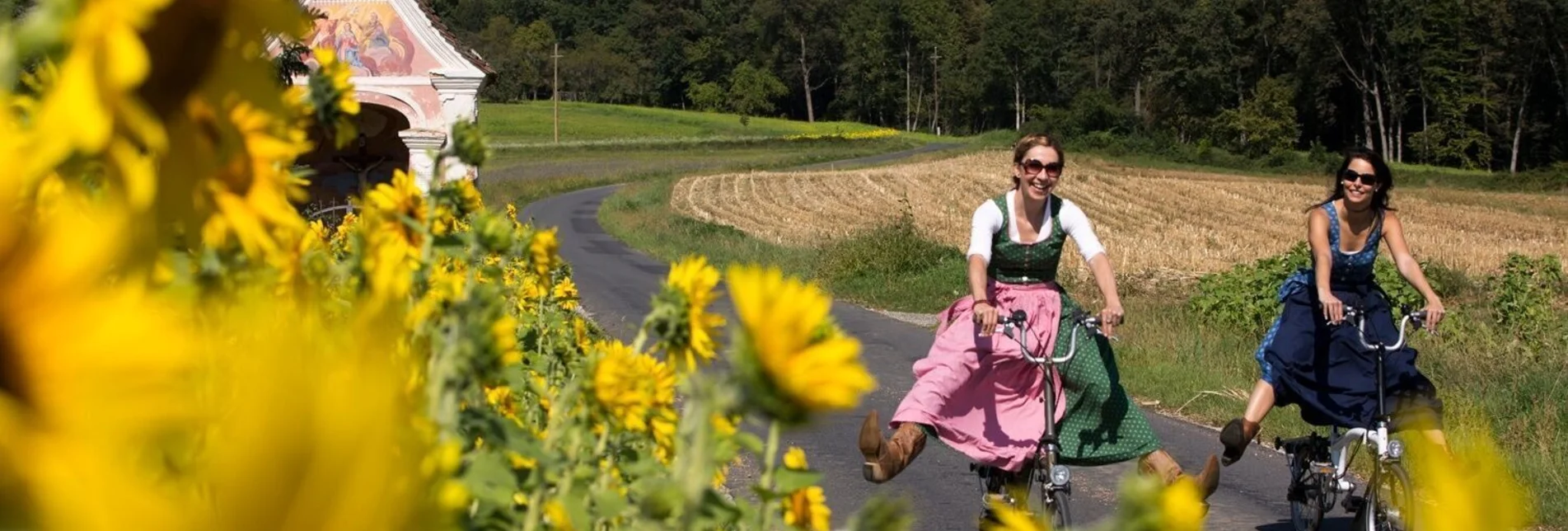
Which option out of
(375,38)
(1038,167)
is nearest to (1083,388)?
(1038,167)

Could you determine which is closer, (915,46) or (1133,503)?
(1133,503)

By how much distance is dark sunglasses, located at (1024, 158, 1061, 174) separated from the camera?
5.52m

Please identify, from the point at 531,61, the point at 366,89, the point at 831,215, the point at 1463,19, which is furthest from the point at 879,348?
the point at 531,61

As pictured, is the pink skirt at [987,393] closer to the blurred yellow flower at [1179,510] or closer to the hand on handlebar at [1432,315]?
the hand on handlebar at [1432,315]

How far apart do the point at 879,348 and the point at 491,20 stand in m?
100

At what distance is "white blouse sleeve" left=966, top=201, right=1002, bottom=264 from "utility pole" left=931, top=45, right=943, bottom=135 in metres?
109

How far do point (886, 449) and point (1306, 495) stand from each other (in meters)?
2.06

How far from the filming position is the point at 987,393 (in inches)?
222

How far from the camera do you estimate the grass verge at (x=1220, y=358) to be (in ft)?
25.1

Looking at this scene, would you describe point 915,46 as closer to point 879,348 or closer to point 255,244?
point 879,348

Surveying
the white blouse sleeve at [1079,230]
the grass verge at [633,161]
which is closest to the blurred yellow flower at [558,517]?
the white blouse sleeve at [1079,230]

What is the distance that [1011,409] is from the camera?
5621mm

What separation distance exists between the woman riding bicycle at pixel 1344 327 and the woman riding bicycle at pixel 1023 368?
2.62ft

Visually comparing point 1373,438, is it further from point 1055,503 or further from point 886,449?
point 886,449
